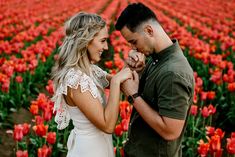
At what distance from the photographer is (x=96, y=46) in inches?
104

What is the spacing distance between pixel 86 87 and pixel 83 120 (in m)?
0.28

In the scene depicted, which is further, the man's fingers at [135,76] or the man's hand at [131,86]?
the man's fingers at [135,76]

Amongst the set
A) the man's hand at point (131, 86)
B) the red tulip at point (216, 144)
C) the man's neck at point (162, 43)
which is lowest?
the red tulip at point (216, 144)

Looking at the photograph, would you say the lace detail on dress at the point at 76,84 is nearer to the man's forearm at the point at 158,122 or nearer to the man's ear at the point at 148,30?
the man's forearm at the point at 158,122

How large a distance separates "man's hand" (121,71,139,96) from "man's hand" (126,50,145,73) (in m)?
0.15

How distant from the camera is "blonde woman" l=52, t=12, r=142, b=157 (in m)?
2.50

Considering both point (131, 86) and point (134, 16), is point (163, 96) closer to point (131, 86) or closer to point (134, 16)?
point (131, 86)

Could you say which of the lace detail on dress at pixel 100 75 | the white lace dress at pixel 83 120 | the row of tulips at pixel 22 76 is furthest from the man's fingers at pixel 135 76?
the row of tulips at pixel 22 76

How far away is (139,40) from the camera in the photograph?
2.37m

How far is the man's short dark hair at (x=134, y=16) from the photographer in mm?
2328

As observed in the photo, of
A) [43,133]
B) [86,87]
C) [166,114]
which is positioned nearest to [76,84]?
[86,87]

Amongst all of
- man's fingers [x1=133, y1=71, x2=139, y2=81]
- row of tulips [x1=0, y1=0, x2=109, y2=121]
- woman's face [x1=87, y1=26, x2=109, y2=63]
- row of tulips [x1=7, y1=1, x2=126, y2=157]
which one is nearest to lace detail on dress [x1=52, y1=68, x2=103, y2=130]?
woman's face [x1=87, y1=26, x2=109, y2=63]

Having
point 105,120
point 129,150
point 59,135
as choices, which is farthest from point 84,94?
point 59,135

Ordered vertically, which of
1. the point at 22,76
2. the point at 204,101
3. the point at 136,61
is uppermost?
the point at 136,61
